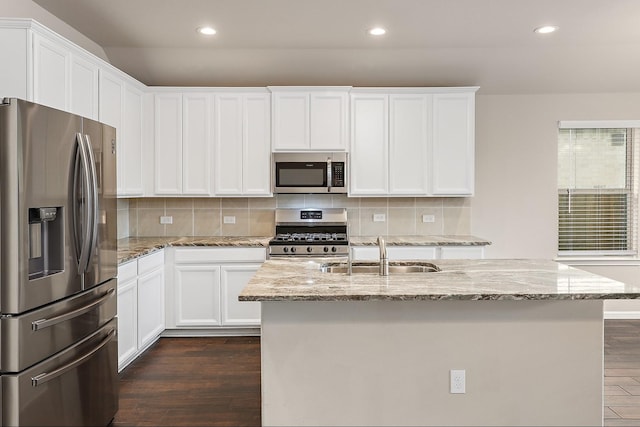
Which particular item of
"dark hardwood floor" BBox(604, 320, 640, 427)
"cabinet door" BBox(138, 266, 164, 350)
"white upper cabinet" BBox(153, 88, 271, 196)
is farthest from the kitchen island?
"white upper cabinet" BBox(153, 88, 271, 196)

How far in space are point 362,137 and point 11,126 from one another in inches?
129

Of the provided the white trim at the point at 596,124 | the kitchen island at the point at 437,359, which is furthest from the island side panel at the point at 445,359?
the white trim at the point at 596,124

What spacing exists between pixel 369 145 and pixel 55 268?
3.21 m

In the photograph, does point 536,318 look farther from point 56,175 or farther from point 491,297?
point 56,175

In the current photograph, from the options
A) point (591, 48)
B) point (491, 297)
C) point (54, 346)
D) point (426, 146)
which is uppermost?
point (591, 48)

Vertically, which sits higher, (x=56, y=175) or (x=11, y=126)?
(x=11, y=126)

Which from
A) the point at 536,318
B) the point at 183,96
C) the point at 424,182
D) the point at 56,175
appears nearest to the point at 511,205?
the point at 424,182

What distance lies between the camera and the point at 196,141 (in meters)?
4.76

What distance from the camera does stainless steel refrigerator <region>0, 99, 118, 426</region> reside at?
6.66ft

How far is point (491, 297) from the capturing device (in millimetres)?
2191

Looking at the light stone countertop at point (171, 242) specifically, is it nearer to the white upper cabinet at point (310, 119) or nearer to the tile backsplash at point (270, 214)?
the tile backsplash at point (270, 214)

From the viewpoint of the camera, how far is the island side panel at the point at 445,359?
2.40m

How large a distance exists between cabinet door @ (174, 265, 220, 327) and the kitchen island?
2.24 metres

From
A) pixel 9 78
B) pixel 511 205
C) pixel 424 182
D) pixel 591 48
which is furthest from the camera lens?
pixel 511 205
